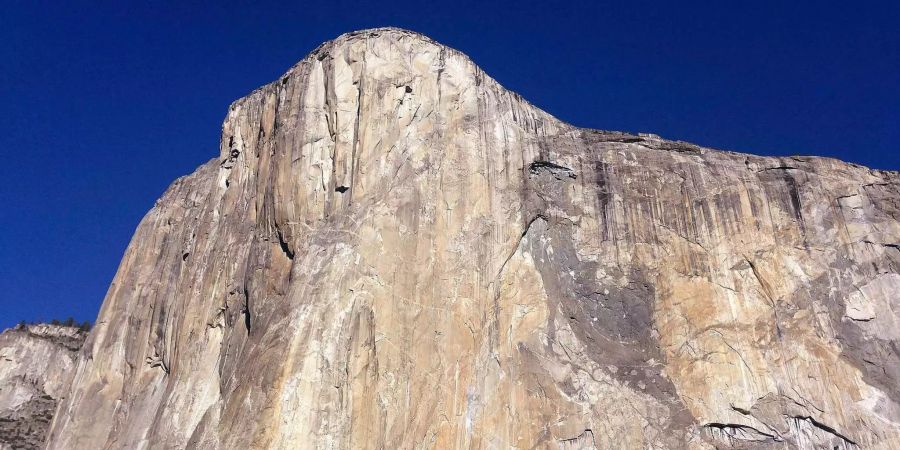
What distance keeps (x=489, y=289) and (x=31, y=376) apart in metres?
36.1

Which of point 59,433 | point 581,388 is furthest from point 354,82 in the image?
point 59,433

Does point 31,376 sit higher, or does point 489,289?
point 31,376

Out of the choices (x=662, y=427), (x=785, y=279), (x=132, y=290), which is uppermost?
(x=132, y=290)

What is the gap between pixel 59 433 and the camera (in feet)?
133

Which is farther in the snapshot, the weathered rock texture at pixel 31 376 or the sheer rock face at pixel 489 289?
the weathered rock texture at pixel 31 376

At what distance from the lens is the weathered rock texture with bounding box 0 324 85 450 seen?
50406 millimetres

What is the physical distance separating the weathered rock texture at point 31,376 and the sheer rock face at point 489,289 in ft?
36.4

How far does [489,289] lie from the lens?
33125 mm

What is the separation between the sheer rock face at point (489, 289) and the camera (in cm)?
2991

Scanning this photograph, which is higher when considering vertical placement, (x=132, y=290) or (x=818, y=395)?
(x=132, y=290)

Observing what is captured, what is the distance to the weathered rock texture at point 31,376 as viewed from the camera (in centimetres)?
5041

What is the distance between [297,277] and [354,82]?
9.29m

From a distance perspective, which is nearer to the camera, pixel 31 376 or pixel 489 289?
pixel 489 289

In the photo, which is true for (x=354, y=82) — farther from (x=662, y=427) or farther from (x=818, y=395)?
(x=818, y=395)
